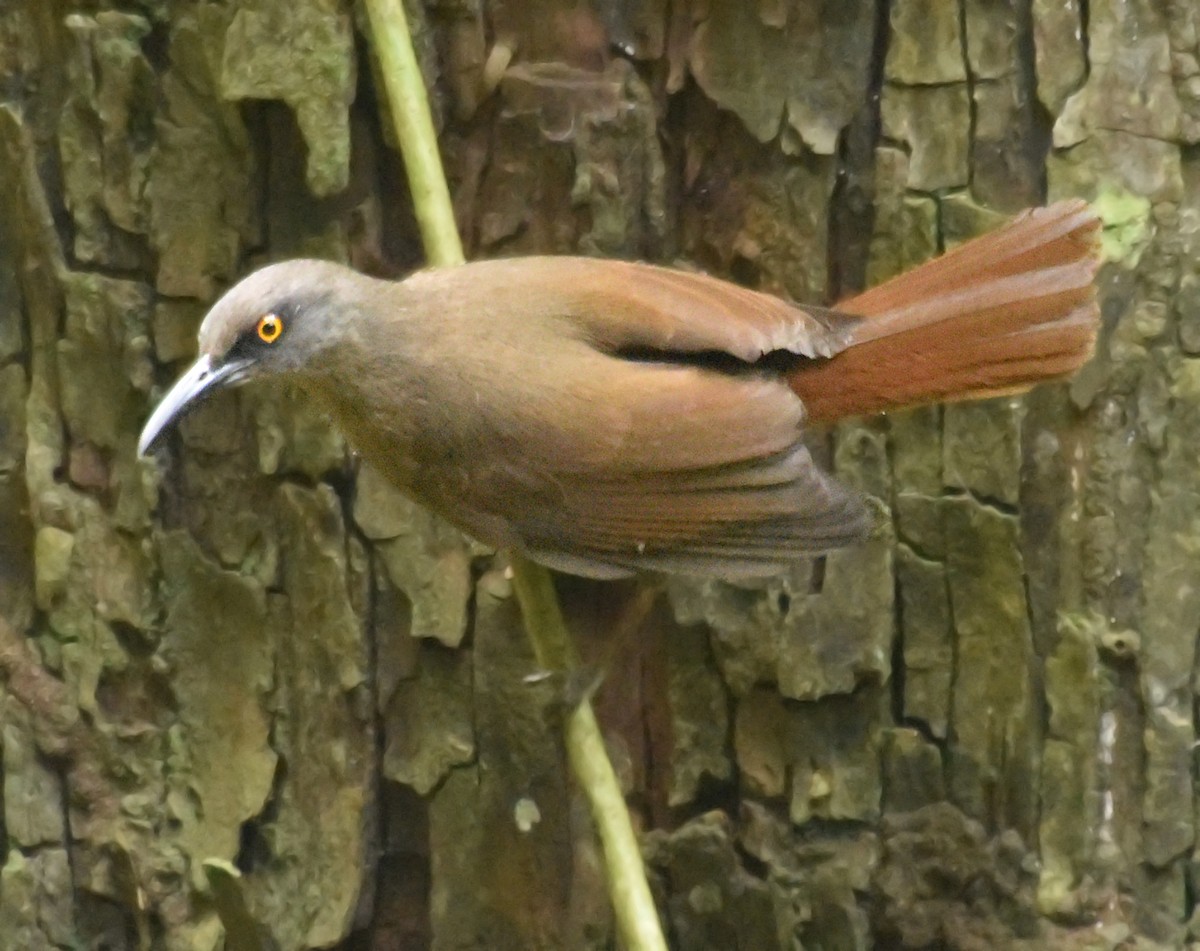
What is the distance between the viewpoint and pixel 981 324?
86.9 inches

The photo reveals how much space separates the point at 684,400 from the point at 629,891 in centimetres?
75

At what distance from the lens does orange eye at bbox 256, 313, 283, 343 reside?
7.16 ft

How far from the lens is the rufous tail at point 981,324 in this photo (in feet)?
7.18

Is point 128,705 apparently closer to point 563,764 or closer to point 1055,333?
point 563,764

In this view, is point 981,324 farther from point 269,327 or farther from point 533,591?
point 269,327

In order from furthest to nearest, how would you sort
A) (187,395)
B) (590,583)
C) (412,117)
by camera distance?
(590,583) < (412,117) < (187,395)

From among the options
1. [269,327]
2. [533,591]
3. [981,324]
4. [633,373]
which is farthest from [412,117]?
[981,324]

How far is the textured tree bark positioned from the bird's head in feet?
0.97

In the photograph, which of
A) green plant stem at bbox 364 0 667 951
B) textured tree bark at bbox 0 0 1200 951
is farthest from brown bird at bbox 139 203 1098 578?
textured tree bark at bbox 0 0 1200 951

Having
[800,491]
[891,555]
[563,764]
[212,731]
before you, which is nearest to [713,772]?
[563,764]

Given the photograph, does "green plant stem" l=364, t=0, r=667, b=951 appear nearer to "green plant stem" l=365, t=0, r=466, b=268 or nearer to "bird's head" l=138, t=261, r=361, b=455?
"green plant stem" l=365, t=0, r=466, b=268

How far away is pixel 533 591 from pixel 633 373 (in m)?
0.39

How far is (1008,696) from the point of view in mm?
2559

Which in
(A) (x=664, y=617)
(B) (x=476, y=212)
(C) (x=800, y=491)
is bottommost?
(A) (x=664, y=617)
